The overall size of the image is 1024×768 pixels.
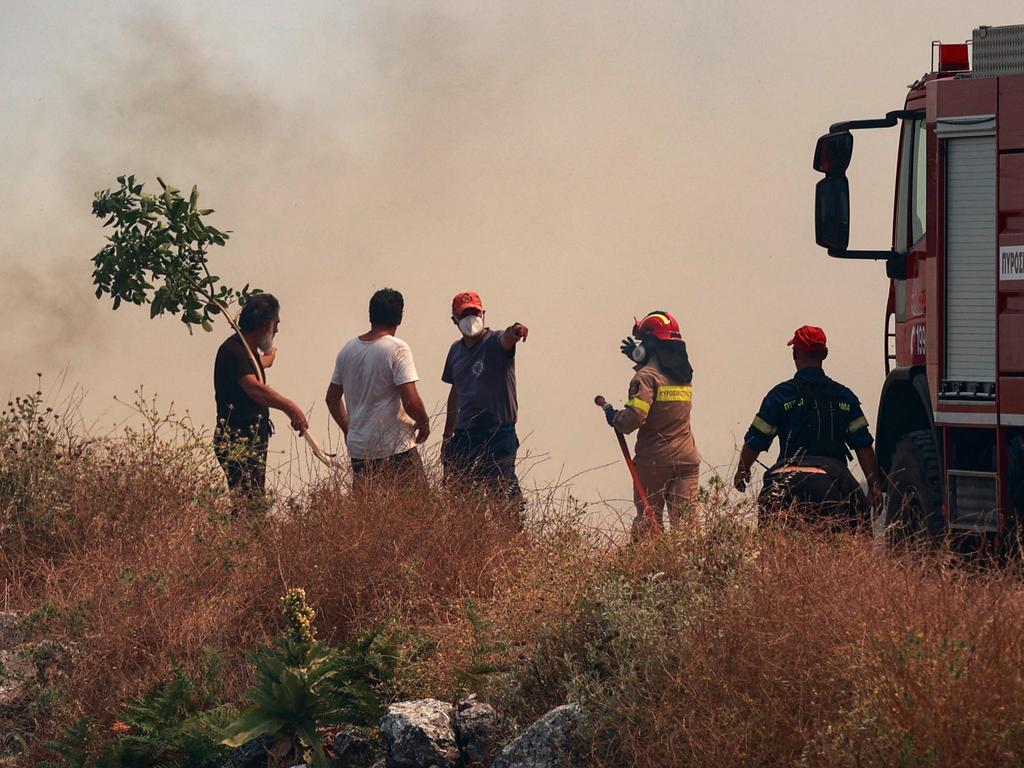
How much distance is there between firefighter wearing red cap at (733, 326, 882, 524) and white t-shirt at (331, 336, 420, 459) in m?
2.34

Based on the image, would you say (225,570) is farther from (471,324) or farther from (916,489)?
(916,489)

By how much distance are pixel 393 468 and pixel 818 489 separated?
286 cm

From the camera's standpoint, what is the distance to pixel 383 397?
9133mm

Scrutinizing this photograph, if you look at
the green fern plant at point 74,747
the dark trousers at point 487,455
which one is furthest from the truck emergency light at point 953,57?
the green fern plant at point 74,747

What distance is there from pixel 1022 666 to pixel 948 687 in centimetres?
36

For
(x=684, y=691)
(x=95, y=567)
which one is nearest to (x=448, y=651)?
(x=684, y=691)

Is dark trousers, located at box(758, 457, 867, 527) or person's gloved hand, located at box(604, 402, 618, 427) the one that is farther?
person's gloved hand, located at box(604, 402, 618, 427)

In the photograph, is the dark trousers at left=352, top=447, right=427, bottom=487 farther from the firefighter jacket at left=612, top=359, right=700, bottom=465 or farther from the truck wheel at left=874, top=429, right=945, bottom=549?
the truck wheel at left=874, top=429, right=945, bottom=549

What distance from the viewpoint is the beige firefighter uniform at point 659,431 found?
10.0 metres

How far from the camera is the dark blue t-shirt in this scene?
9.75 m

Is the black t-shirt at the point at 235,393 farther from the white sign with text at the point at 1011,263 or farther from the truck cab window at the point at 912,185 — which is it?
the white sign with text at the point at 1011,263

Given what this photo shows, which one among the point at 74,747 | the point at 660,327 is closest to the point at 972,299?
the point at 660,327

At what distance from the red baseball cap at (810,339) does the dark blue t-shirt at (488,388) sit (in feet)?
7.68

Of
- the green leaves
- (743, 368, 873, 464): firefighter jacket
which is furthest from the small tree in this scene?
(743, 368, 873, 464): firefighter jacket
